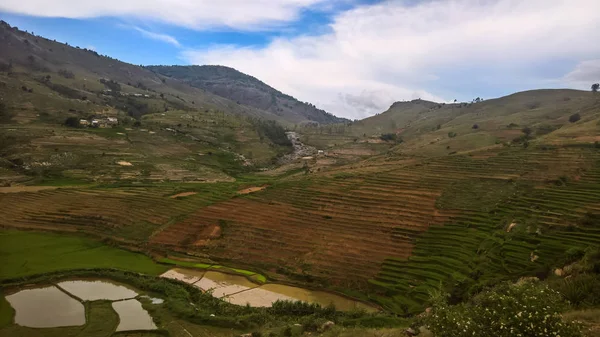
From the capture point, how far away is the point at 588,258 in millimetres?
26438

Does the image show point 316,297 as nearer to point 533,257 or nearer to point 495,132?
point 533,257

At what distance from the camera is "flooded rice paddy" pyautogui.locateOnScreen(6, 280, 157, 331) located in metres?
26.4

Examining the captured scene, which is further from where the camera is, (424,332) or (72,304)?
(72,304)

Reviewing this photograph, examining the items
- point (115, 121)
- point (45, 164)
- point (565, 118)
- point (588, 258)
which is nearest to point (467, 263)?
point (588, 258)

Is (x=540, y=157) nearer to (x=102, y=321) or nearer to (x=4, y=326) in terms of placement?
(x=102, y=321)

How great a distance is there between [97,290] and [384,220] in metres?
32.5

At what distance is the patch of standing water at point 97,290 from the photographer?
31.0 meters

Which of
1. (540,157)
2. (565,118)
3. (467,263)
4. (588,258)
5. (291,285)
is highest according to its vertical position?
(565,118)

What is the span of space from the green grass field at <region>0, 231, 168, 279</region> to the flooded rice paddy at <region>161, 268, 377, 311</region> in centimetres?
435

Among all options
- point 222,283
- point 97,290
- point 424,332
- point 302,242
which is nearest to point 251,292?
point 222,283

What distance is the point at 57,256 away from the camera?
132 feet

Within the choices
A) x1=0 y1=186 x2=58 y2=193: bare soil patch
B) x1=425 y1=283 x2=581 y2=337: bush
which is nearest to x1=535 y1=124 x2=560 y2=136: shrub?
x1=425 y1=283 x2=581 y2=337: bush

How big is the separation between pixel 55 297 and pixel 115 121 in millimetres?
114818

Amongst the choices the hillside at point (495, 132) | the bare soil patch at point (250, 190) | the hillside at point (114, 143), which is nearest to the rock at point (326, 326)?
the bare soil patch at point (250, 190)
